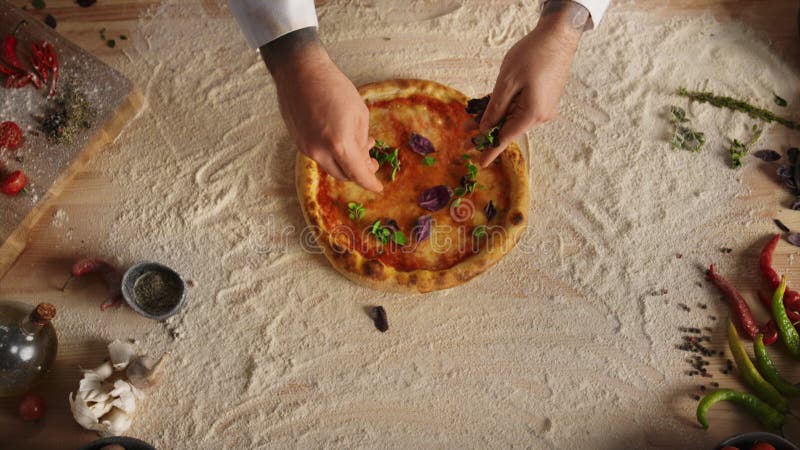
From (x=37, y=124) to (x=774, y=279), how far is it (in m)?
4.37

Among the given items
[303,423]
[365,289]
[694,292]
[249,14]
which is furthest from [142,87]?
[694,292]

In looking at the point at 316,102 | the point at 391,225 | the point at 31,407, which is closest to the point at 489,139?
the point at 391,225

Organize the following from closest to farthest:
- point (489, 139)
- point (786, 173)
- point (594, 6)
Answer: point (594, 6) → point (489, 139) → point (786, 173)

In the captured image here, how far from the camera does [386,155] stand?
3.68 m

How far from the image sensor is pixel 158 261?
3.73 meters

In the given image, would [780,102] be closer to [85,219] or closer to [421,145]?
[421,145]

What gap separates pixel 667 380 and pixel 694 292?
54 centimetres

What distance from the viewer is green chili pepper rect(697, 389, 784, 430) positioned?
11.4 feet

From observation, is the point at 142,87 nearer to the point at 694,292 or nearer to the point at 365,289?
the point at 365,289

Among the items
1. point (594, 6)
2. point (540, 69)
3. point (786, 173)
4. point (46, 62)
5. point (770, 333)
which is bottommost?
point (770, 333)

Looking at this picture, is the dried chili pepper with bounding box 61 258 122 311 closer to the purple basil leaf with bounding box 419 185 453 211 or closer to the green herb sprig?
the green herb sprig

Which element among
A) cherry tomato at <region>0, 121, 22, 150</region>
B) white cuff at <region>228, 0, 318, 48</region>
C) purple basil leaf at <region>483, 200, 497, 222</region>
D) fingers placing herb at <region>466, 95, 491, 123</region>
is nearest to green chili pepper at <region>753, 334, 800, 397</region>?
purple basil leaf at <region>483, 200, 497, 222</region>

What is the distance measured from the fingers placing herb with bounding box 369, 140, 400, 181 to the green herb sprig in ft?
1.00

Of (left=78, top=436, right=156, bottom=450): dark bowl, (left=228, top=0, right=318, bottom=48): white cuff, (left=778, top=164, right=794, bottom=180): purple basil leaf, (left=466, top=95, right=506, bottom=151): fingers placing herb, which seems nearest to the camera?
(left=228, top=0, right=318, bottom=48): white cuff
